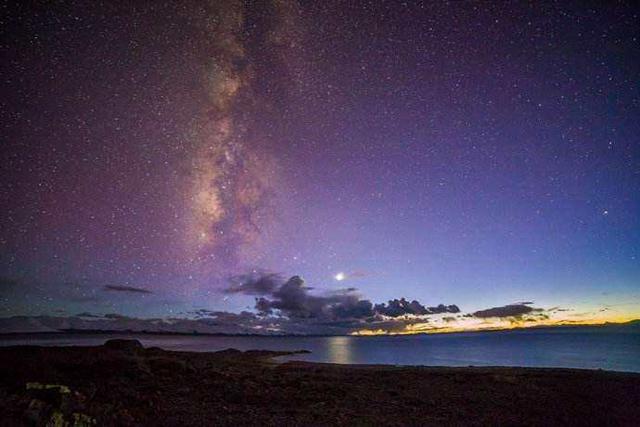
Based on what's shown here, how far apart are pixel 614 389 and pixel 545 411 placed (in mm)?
10617

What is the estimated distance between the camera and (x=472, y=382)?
93.3ft

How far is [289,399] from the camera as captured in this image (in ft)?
66.2

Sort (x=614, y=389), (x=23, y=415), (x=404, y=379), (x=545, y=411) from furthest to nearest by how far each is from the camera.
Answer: (x=404, y=379) → (x=614, y=389) → (x=545, y=411) → (x=23, y=415)

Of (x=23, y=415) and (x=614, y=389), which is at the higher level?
(x=23, y=415)

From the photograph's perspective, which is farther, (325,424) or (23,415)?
(325,424)

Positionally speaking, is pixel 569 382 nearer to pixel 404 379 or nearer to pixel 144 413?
pixel 404 379

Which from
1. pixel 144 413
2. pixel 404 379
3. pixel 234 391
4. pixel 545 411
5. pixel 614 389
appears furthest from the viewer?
pixel 404 379

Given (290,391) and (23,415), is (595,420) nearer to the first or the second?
(290,391)

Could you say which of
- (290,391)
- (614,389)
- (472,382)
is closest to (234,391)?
(290,391)

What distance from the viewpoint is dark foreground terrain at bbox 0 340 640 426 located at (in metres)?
13.5

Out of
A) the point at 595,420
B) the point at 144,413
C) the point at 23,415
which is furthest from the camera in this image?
the point at 595,420

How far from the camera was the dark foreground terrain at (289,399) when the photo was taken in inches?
533

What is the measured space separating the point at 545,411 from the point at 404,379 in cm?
1313

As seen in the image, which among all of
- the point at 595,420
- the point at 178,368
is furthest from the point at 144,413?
the point at 595,420
